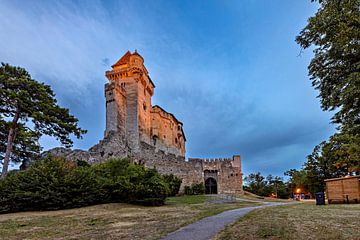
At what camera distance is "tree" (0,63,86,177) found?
1841 cm

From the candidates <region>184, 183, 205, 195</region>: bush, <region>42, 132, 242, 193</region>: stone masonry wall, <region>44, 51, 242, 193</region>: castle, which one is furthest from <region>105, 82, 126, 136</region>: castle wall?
<region>184, 183, 205, 195</region>: bush

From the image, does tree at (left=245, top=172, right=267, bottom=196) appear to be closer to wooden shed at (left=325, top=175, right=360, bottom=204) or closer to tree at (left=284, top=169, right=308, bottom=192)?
tree at (left=284, top=169, right=308, bottom=192)

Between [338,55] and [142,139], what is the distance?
37997 mm

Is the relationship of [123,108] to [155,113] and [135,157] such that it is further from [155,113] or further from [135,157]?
[135,157]

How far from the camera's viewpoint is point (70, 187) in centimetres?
1356

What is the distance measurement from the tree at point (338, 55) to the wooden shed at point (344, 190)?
1110 centimetres

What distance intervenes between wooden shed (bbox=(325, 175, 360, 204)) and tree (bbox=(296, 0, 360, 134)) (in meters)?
11.1

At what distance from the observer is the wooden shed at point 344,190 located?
51.1 ft

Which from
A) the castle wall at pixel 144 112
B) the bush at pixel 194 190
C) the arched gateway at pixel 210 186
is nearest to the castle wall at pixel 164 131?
the castle wall at pixel 144 112

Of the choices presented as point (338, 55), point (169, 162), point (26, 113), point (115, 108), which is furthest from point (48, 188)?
point (115, 108)

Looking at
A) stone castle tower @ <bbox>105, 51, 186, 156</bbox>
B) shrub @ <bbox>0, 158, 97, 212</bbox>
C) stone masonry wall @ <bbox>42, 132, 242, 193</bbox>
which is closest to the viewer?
shrub @ <bbox>0, 158, 97, 212</bbox>

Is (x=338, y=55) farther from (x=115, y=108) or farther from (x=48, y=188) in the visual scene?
(x=115, y=108)

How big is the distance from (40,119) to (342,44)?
20.3m

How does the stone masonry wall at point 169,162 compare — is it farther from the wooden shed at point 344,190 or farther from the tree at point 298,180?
the wooden shed at point 344,190
